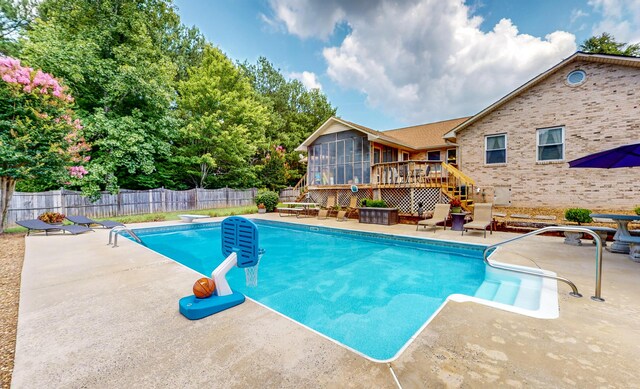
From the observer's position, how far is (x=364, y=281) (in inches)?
210

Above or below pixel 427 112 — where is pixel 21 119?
below

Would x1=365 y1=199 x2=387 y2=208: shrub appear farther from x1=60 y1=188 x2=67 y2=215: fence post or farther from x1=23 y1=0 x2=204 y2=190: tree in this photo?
x1=60 y1=188 x2=67 y2=215: fence post

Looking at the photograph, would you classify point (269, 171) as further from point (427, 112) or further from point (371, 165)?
point (427, 112)

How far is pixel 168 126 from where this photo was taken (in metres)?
17.1

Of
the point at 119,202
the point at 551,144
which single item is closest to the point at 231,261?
the point at 551,144

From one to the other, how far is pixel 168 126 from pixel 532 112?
20756 mm

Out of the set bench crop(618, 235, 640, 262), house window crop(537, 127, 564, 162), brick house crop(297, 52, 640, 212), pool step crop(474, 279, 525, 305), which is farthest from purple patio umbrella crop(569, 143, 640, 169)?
house window crop(537, 127, 564, 162)

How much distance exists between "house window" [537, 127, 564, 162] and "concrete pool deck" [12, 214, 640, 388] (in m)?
8.96

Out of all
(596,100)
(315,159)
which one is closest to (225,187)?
(315,159)

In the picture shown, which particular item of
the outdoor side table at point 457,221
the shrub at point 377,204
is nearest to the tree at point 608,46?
the outdoor side table at point 457,221

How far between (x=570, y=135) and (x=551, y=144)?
0.64 meters

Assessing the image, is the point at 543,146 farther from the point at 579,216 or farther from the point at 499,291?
the point at 499,291

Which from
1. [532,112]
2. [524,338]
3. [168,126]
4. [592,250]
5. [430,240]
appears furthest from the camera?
[168,126]

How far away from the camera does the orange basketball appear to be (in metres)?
3.05
